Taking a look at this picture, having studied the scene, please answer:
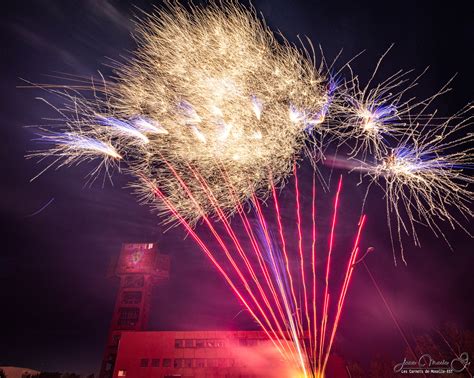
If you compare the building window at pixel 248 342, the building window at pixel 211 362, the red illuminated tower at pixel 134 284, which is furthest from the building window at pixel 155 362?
the red illuminated tower at pixel 134 284

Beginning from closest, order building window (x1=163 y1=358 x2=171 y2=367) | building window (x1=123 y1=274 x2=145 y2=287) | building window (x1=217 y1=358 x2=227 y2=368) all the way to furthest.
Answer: building window (x1=217 y1=358 x2=227 y2=368)
building window (x1=163 y1=358 x2=171 y2=367)
building window (x1=123 y1=274 x2=145 y2=287)

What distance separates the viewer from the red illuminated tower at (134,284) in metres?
49.4

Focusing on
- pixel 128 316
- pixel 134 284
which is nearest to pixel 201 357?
pixel 128 316

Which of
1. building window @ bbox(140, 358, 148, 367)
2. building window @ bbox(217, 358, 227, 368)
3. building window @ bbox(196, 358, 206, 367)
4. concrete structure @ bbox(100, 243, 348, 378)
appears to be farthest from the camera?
building window @ bbox(140, 358, 148, 367)

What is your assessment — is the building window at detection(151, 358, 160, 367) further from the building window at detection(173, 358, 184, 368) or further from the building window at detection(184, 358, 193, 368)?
the building window at detection(184, 358, 193, 368)

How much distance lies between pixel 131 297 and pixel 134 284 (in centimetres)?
227

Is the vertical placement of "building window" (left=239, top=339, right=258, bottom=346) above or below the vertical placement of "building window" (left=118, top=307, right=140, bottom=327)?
below

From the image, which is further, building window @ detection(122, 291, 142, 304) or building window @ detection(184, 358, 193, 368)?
building window @ detection(122, 291, 142, 304)

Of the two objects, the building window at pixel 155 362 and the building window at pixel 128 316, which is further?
the building window at pixel 128 316

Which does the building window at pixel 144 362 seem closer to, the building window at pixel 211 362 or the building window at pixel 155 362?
the building window at pixel 155 362

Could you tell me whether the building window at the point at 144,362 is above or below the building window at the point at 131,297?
below

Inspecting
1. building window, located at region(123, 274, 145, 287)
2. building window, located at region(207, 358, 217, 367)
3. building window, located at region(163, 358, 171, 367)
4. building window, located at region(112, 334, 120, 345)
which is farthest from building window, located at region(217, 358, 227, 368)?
building window, located at region(123, 274, 145, 287)

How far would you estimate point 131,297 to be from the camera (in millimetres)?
52906

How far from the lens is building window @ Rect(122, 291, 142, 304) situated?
5222 centimetres
